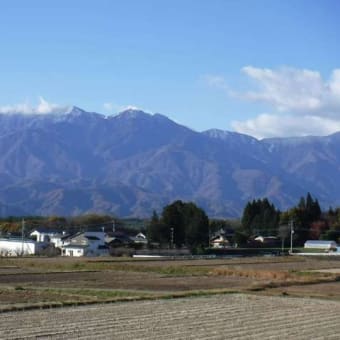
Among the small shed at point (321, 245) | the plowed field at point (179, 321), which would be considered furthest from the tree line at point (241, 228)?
the plowed field at point (179, 321)

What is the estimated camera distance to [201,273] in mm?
43750

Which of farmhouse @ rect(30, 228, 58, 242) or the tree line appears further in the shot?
farmhouse @ rect(30, 228, 58, 242)

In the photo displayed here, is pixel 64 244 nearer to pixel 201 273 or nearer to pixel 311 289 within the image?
pixel 201 273

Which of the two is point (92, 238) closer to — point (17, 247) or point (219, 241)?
point (17, 247)

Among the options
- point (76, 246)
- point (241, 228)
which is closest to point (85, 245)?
point (76, 246)

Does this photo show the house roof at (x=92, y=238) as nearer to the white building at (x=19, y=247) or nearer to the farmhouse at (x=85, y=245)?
the farmhouse at (x=85, y=245)

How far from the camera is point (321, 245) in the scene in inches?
3725

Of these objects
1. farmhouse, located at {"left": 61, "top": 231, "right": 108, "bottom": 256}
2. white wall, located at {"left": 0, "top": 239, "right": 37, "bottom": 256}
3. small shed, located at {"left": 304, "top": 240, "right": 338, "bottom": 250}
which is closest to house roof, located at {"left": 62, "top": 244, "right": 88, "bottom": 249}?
farmhouse, located at {"left": 61, "top": 231, "right": 108, "bottom": 256}

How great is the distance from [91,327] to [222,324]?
10.8ft

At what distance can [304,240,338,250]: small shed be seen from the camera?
9394 cm

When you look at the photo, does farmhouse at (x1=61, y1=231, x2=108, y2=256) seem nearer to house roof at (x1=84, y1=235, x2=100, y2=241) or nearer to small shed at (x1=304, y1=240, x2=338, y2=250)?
house roof at (x1=84, y1=235, x2=100, y2=241)

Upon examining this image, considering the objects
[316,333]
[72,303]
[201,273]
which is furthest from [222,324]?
[201,273]

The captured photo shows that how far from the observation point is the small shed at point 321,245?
308ft

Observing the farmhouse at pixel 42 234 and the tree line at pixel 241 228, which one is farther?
the farmhouse at pixel 42 234
